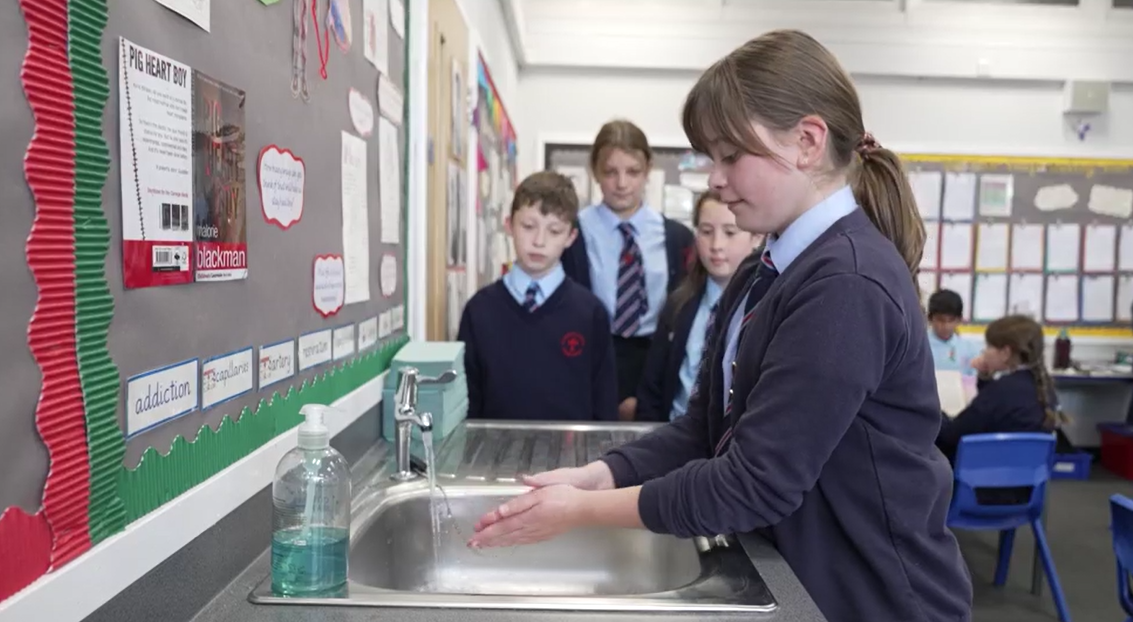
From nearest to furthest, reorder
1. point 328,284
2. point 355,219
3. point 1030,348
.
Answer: point 328,284 < point 355,219 < point 1030,348

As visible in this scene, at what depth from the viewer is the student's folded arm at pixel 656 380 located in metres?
2.03

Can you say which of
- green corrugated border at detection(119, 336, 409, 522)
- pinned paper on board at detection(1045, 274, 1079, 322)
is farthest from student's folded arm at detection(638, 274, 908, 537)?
pinned paper on board at detection(1045, 274, 1079, 322)

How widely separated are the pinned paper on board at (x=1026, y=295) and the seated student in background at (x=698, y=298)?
11.8ft

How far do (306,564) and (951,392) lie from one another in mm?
3284

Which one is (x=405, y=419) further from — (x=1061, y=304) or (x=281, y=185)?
(x=1061, y=304)

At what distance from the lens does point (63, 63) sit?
0.57 m

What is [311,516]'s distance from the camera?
0.82 m

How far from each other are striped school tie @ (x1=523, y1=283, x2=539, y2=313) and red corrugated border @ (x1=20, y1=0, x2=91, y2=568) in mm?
1232

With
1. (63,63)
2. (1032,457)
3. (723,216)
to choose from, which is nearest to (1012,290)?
(1032,457)

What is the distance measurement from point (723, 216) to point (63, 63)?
1511 mm

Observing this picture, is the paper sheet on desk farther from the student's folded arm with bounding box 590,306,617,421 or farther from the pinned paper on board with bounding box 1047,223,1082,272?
the student's folded arm with bounding box 590,306,617,421

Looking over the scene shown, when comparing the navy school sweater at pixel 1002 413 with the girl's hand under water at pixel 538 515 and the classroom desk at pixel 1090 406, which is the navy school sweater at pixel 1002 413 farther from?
the girl's hand under water at pixel 538 515

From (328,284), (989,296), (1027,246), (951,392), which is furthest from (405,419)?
(1027,246)

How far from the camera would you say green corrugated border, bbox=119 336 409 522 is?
68 centimetres
